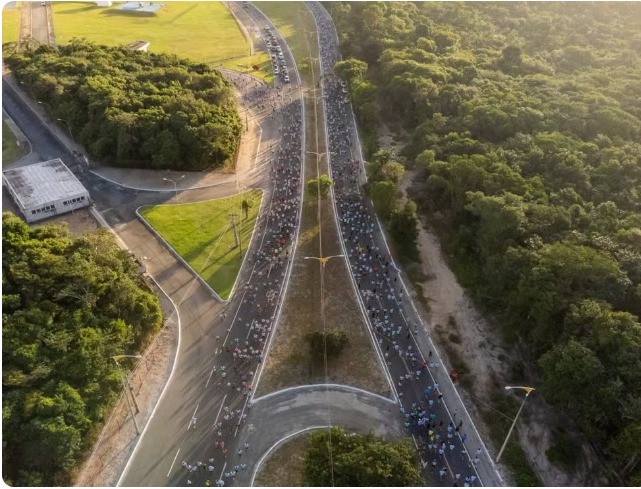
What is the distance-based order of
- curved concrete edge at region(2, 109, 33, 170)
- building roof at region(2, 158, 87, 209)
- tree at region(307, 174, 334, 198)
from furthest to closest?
curved concrete edge at region(2, 109, 33, 170), tree at region(307, 174, 334, 198), building roof at region(2, 158, 87, 209)

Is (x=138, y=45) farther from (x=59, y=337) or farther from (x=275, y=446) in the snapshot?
(x=275, y=446)

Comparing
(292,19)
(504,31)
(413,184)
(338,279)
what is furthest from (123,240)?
(292,19)

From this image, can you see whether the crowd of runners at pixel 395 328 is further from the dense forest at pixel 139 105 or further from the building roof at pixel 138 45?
the building roof at pixel 138 45

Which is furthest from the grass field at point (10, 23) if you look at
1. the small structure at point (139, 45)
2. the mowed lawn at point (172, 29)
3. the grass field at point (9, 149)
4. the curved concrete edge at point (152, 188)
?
the curved concrete edge at point (152, 188)

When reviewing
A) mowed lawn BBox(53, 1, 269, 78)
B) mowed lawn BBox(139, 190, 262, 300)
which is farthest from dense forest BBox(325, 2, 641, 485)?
mowed lawn BBox(53, 1, 269, 78)

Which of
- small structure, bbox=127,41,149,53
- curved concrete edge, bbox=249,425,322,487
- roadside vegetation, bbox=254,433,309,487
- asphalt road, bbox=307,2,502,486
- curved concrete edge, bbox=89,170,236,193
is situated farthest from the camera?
small structure, bbox=127,41,149,53

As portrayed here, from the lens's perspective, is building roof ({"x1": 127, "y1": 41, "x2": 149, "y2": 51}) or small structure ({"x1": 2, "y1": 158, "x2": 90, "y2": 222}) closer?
small structure ({"x1": 2, "y1": 158, "x2": 90, "y2": 222})

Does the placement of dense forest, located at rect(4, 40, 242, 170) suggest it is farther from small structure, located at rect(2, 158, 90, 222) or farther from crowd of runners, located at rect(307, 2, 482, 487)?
crowd of runners, located at rect(307, 2, 482, 487)
